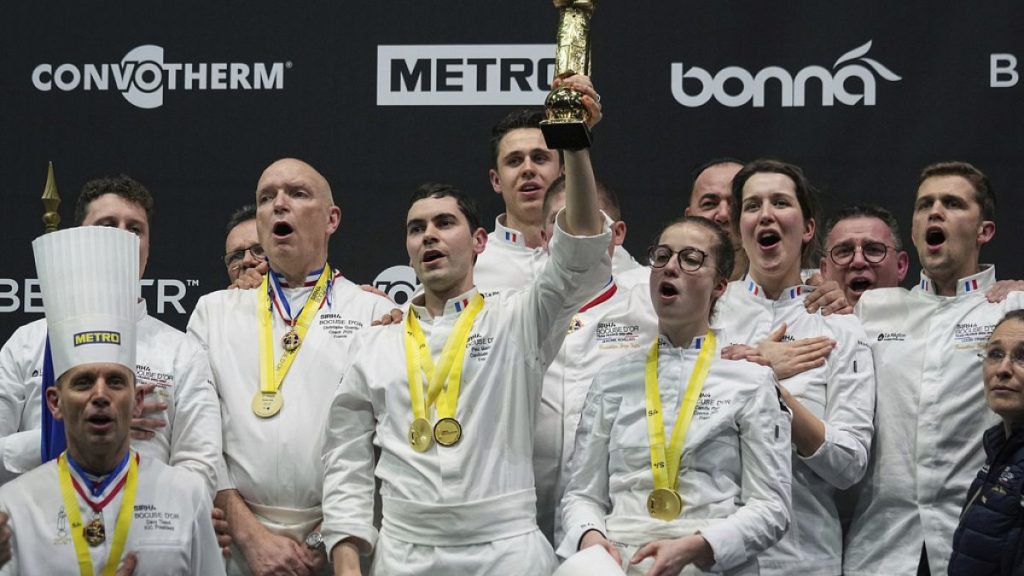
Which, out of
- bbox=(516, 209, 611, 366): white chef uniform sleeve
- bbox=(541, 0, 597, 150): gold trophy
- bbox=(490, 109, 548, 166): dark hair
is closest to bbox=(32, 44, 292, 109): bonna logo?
bbox=(490, 109, 548, 166): dark hair

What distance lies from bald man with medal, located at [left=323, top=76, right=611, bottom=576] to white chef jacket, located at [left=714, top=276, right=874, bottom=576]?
642 millimetres

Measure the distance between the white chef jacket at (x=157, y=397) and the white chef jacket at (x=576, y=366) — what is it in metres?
0.89

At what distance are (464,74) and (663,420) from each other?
2019mm

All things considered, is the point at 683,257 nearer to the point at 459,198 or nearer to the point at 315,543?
the point at 459,198

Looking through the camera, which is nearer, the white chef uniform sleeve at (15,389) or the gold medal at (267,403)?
the white chef uniform sleeve at (15,389)

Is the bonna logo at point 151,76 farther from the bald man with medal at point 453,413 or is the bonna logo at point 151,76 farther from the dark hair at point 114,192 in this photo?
the bald man with medal at point 453,413

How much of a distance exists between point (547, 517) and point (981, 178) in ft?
5.14

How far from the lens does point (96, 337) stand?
3795mm

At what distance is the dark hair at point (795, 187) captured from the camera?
441 centimetres

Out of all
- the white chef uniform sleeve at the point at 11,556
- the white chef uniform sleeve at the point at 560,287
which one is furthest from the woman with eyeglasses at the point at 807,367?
the white chef uniform sleeve at the point at 11,556

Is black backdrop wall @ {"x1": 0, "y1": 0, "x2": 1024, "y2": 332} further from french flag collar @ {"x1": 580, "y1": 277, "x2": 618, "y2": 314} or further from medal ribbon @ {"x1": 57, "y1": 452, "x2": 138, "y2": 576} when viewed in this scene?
medal ribbon @ {"x1": 57, "y1": 452, "x2": 138, "y2": 576}

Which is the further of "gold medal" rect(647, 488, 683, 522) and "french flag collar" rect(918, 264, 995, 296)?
"french flag collar" rect(918, 264, 995, 296)

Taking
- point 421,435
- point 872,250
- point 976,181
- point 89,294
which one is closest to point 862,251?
point 872,250

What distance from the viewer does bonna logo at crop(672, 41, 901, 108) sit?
17.3ft
